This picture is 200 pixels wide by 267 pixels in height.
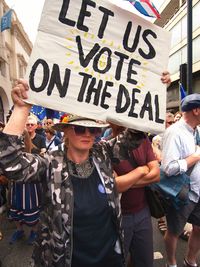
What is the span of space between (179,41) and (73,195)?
22.1m

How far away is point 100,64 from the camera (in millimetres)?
1721

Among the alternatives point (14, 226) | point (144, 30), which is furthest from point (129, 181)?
point (14, 226)

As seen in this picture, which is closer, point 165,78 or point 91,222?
point 91,222

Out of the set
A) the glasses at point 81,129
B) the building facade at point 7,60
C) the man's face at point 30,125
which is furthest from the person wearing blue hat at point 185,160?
the building facade at point 7,60

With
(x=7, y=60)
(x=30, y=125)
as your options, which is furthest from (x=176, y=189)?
(x=7, y=60)

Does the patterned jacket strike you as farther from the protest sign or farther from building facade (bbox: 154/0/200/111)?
building facade (bbox: 154/0/200/111)

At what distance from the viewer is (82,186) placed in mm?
1664

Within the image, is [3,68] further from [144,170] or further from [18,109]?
[18,109]

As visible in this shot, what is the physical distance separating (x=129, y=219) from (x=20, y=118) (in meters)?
1.22

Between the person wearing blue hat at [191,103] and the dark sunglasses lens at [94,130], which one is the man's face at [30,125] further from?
the dark sunglasses lens at [94,130]

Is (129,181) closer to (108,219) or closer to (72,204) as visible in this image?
(108,219)

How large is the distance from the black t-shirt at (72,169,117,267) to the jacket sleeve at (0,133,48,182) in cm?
23

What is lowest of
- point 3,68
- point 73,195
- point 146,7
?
point 73,195

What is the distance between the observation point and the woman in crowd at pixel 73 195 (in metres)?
1.52
